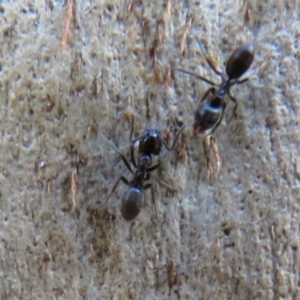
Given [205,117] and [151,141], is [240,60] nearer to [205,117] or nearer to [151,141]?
[205,117]

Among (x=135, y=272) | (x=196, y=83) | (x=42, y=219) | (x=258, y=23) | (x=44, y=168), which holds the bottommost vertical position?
(x=135, y=272)

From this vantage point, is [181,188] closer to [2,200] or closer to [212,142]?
[212,142]

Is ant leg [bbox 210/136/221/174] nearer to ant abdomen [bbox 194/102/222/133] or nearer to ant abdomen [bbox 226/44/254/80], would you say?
ant abdomen [bbox 194/102/222/133]

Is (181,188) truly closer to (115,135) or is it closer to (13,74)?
(115,135)

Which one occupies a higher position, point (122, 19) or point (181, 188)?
point (122, 19)

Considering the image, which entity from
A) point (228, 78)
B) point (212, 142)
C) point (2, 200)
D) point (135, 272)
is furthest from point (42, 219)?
point (228, 78)

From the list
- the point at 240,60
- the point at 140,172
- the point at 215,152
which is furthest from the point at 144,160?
the point at 240,60

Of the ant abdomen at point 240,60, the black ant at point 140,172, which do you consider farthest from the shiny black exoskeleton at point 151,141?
the ant abdomen at point 240,60

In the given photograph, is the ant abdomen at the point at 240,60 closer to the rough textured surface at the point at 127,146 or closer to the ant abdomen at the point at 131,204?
the rough textured surface at the point at 127,146
